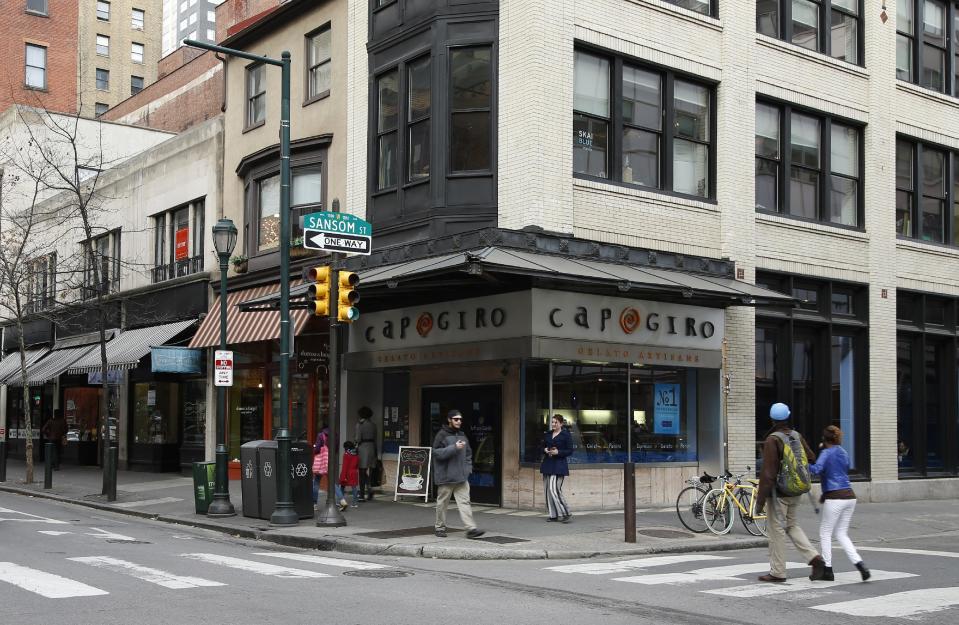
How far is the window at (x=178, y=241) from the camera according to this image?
27234 millimetres

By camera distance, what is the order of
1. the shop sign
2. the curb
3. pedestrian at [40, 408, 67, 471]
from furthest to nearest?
pedestrian at [40, 408, 67, 471]
the shop sign
the curb

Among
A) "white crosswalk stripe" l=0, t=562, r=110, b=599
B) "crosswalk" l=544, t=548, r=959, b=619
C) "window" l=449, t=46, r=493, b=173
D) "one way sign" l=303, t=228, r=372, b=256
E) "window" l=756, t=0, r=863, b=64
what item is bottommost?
"crosswalk" l=544, t=548, r=959, b=619

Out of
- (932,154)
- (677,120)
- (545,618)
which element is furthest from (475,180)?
(932,154)

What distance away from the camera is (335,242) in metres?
15.5

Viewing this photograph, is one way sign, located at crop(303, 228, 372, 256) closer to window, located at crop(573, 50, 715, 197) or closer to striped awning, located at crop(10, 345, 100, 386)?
window, located at crop(573, 50, 715, 197)

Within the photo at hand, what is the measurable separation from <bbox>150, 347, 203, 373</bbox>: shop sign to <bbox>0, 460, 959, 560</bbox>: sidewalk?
378cm

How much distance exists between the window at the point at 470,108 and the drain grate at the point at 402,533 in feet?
21.5

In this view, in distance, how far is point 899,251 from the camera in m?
23.7

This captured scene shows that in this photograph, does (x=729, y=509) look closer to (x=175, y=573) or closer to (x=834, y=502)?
(x=834, y=502)

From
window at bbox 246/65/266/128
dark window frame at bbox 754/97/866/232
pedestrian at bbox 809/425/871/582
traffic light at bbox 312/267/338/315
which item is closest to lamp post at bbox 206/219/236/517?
traffic light at bbox 312/267/338/315

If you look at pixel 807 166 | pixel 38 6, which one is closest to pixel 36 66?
pixel 38 6

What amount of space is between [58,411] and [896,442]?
25049 mm

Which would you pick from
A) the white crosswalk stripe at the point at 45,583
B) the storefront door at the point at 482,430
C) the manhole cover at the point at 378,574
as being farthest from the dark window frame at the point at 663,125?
the white crosswalk stripe at the point at 45,583

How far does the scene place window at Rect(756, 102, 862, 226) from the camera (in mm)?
21656
